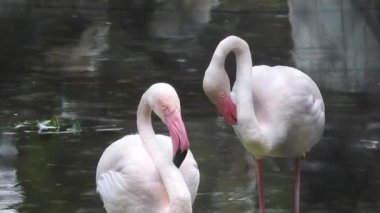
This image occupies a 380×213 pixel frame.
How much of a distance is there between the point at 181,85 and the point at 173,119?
5.54 meters

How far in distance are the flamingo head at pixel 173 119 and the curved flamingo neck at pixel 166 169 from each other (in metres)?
0.09

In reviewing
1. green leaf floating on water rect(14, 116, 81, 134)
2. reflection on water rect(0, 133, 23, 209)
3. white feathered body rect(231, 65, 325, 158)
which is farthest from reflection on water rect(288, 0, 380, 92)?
white feathered body rect(231, 65, 325, 158)

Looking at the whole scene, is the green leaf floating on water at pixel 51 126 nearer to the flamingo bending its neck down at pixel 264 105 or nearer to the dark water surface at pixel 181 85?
the dark water surface at pixel 181 85

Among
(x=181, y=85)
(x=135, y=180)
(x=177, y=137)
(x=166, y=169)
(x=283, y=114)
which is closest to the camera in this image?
(x=177, y=137)

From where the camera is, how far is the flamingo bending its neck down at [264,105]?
6.20 metres

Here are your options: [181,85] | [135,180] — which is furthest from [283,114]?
[181,85]

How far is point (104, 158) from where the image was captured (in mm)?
6172

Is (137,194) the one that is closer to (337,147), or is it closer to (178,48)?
(337,147)

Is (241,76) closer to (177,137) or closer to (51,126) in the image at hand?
(177,137)

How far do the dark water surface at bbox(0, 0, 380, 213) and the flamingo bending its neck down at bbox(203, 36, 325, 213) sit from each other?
689 millimetres

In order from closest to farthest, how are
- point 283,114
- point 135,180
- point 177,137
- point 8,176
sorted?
1. point 177,137
2. point 135,180
3. point 283,114
4. point 8,176

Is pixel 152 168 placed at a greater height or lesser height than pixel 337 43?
greater

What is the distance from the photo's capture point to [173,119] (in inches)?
212

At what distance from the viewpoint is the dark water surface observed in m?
7.50
